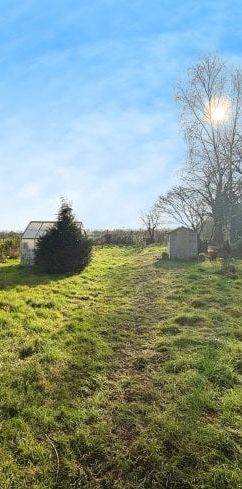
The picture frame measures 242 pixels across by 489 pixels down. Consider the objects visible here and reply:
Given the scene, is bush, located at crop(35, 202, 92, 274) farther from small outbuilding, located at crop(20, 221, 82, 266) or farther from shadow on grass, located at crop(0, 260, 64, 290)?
small outbuilding, located at crop(20, 221, 82, 266)

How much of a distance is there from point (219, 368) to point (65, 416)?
294 centimetres

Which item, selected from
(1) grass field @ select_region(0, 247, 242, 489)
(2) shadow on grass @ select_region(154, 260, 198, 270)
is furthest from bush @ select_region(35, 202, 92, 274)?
(1) grass field @ select_region(0, 247, 242, 489)

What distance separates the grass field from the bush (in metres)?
7.28

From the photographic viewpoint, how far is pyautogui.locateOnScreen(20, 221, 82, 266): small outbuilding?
2362cm

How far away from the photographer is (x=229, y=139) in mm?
34375

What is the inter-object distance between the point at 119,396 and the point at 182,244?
74.9 ft

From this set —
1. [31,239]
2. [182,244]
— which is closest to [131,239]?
[182,244]

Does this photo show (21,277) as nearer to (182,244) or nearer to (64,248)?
(64,248)

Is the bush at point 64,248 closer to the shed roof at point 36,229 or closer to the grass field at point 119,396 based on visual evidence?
the shed roof at point 36,229

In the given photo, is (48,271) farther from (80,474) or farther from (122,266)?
(80,474)

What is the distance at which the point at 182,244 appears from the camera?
29.2 metres

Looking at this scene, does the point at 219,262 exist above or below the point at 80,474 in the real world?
above

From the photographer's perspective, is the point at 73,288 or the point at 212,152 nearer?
the point at 73,288

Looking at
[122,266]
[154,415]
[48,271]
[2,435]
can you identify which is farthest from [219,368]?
[122,266]
